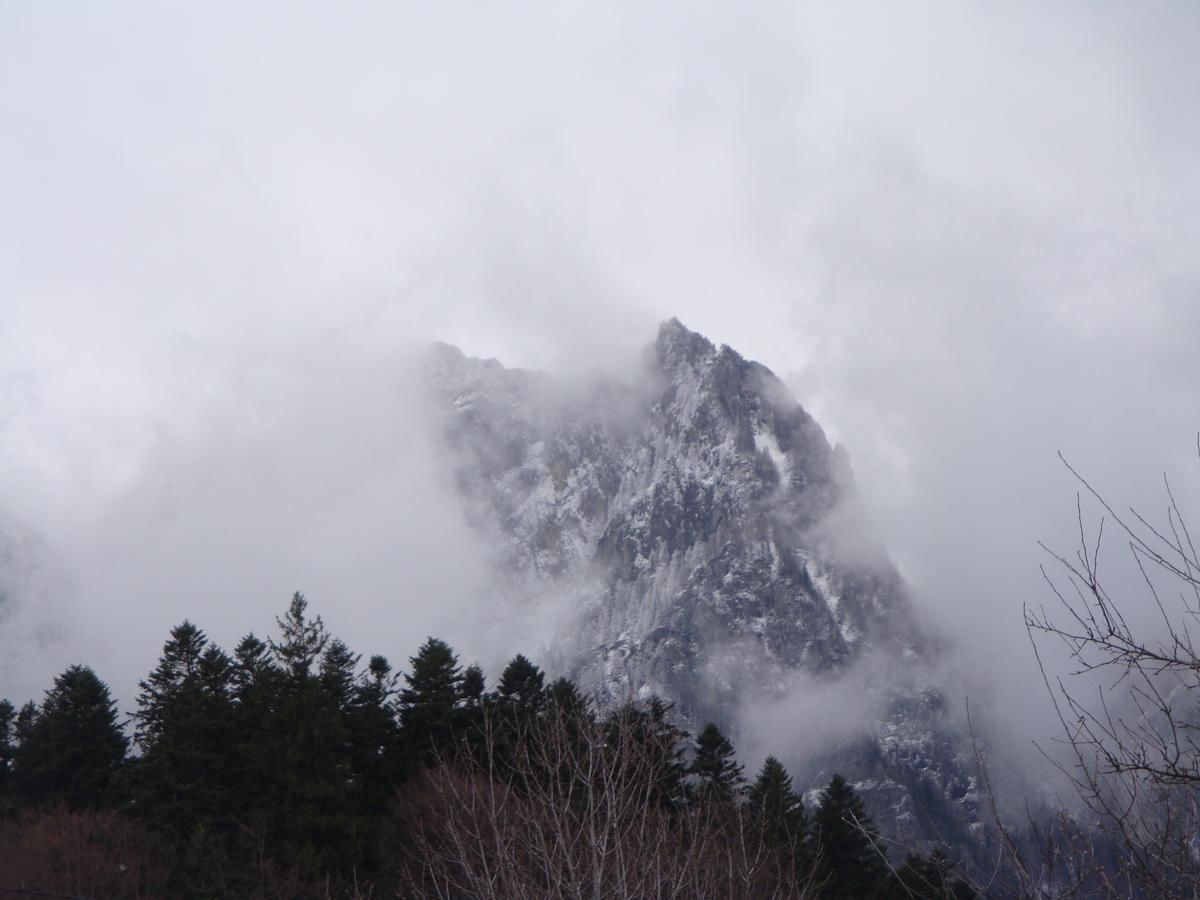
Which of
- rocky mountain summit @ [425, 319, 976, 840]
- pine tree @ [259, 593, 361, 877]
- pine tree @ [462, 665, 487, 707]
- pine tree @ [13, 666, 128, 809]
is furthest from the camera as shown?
rocky mountain summit @ [425, 319, 976, 840]

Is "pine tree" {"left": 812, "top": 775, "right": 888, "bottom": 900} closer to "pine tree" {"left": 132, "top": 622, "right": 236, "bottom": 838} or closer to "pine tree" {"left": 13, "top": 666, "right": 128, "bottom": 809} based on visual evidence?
"pine tree" {"left": 132, "top": 622, "right": 236, "bottom": 838}

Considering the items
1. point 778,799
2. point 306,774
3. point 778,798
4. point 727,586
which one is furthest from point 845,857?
point 727,586

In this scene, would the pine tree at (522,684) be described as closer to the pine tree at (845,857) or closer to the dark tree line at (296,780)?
the dark tree line at (296,780)

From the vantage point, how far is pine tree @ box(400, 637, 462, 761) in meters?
32.8

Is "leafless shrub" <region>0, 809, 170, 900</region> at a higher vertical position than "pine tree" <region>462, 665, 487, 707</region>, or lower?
lower

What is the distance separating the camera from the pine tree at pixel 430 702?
32750mm

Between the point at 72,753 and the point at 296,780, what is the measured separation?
11687 millimetres

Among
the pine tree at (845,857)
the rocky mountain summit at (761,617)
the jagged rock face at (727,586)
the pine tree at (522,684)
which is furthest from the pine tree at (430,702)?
the jagged rock face at (727,586)

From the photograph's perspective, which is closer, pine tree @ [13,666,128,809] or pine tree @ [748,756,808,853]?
pine tree @ [748,756,808,853]

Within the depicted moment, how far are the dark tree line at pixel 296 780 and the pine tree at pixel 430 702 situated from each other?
0.07 metres

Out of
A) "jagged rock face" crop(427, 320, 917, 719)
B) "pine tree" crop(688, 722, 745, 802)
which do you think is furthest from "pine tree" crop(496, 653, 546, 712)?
"jagged rock face" crop(427, 320, 917, 719)

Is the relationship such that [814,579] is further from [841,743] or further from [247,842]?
[247,842]

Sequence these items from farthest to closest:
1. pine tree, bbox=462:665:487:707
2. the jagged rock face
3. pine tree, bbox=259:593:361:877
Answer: the jagged rock face < pine tree, bbox=462:665:487:707 < pine tree, bbox=259:593:361:877

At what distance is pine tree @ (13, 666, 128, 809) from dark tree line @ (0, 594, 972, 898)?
66mm
